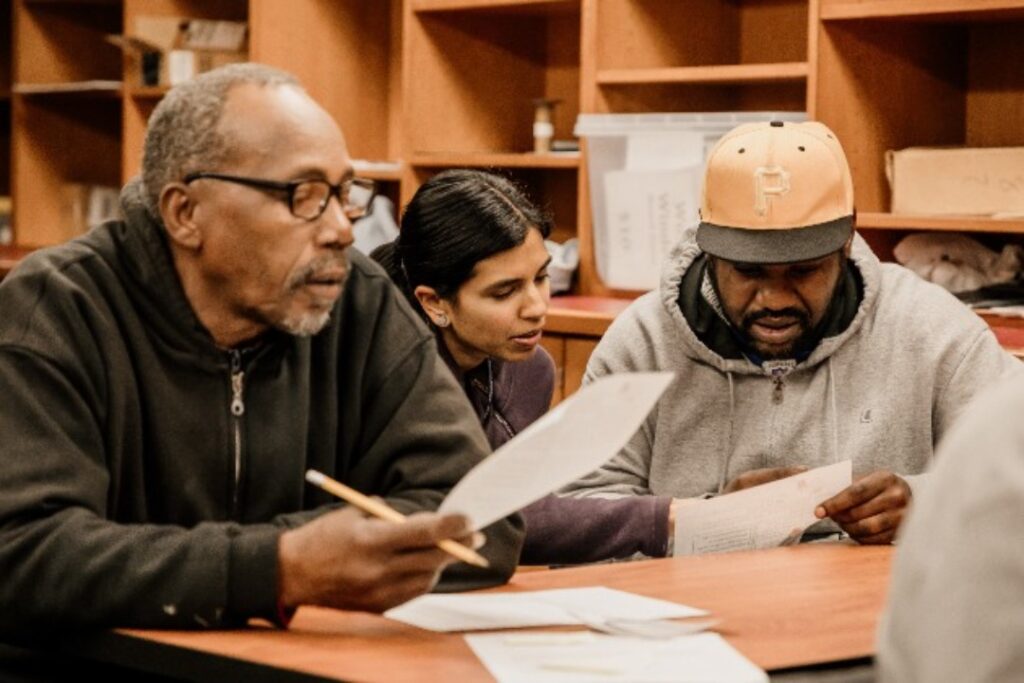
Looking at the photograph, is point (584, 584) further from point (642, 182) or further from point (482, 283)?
point (642, 182)

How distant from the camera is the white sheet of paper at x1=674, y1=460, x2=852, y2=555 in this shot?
219 centimetres

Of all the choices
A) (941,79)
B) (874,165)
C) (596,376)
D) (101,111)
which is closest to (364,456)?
(596,376)

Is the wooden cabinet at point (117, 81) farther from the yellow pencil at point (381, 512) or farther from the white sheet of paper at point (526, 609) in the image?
the yellow pencil at point (381, 512)

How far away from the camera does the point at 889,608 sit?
34.1 inches

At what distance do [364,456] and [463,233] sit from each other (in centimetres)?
68

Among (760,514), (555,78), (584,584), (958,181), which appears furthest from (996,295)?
(584,584)

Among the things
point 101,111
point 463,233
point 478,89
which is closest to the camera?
point 463,233

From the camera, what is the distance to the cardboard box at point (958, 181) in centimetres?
347

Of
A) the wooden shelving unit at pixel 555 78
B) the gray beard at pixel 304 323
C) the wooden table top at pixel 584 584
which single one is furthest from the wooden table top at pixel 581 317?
the gray beard at pixel 304 323

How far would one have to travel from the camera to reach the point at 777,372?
2.59 meters

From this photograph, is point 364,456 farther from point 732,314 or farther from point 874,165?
point 874,165

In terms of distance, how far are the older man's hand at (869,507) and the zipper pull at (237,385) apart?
785 mm

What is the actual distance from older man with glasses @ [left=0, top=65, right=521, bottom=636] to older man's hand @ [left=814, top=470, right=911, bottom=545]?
20.2 inches

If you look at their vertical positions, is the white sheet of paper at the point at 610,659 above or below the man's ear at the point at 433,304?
below
